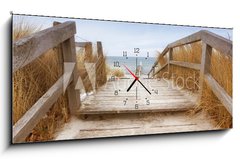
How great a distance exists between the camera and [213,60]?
2410mm

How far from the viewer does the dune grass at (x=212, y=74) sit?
236 cm

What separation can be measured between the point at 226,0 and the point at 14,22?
1484mm

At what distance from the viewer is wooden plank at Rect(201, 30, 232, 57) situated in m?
2.41

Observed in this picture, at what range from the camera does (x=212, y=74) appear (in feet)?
7.88

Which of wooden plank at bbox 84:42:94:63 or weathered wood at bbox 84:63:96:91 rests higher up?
wooden plank at bbox 84:42:94:63

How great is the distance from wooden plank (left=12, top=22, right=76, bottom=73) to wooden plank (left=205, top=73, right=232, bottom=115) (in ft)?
3.25

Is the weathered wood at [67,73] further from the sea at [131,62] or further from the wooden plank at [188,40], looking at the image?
the wooden plank at [188,40]

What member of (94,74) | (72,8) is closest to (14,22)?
(72,8)

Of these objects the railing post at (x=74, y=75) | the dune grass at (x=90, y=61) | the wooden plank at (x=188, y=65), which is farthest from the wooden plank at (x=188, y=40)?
the railing post at (x=74, y=75)

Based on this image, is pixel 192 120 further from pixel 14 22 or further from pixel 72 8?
pixel 14 22

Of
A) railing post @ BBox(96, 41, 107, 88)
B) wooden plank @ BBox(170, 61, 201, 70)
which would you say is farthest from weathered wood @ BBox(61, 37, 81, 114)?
wooden plank @ BBox(170, 61, 201, 70)

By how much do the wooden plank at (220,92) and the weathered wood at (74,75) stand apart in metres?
0.91

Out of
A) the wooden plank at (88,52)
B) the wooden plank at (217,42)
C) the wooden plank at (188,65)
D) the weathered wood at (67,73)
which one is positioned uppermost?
the wooden plank at (217,42)

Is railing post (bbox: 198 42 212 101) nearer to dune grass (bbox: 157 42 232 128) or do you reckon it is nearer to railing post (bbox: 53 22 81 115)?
dune grass (bbox: 157 42 232 128)
